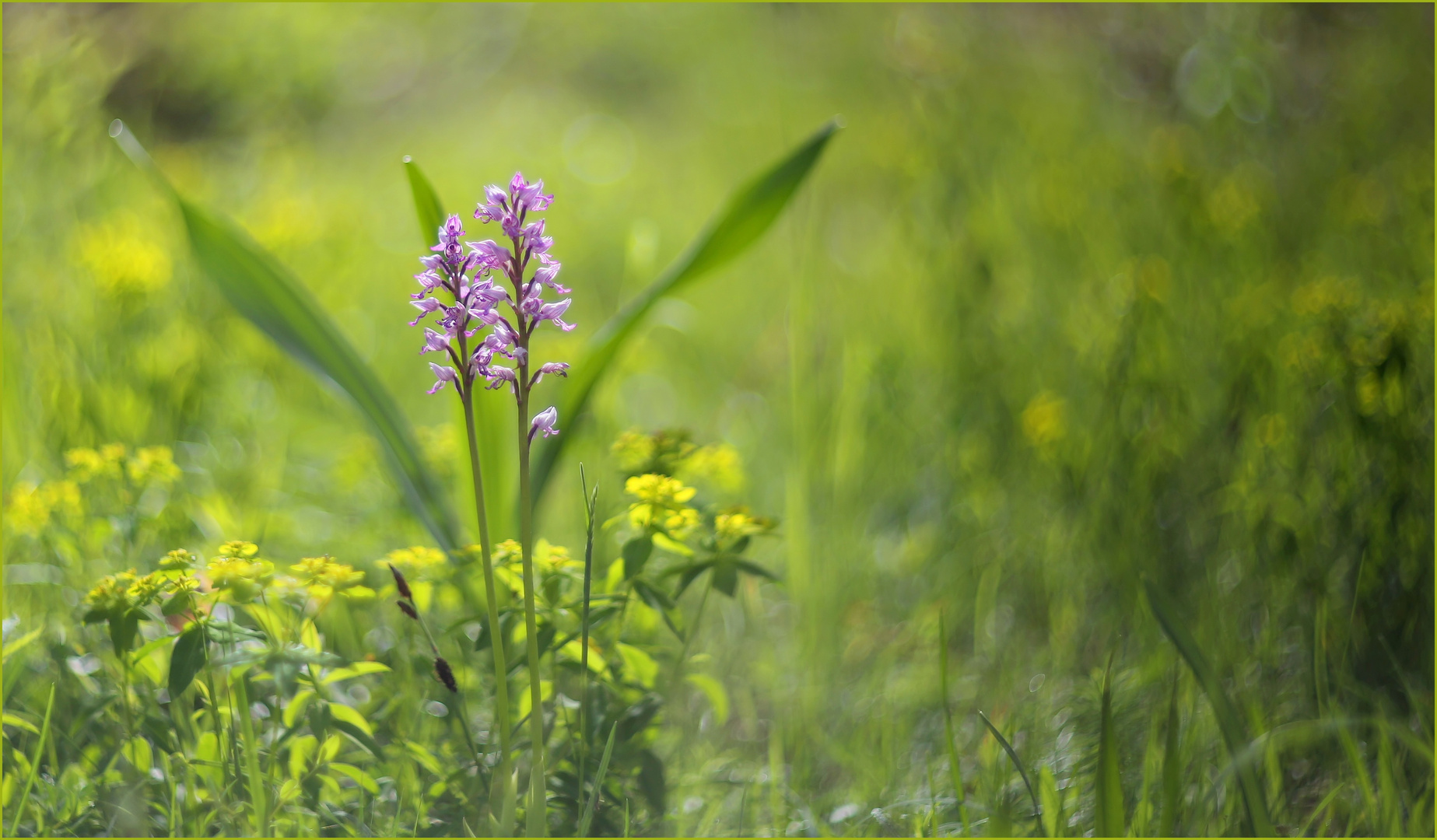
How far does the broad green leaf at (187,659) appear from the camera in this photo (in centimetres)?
90

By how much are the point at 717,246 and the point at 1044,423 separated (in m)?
0.79

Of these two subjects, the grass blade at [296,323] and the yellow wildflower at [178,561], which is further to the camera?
the grass blade at [296,323]

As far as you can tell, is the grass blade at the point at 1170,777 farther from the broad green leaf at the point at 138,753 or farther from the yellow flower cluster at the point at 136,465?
the yellow flower cluster at the point at 136,465

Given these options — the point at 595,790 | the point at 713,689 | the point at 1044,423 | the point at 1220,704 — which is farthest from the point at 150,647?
the point at 1044,423

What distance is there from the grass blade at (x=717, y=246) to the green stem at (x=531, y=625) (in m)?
0.50

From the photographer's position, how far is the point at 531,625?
→ 2.78 feet

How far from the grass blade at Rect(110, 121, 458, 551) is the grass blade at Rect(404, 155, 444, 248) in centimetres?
23

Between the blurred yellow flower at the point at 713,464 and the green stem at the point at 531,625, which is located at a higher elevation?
the blurred yellow flower at the point at 713,464

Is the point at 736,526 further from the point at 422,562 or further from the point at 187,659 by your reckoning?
the point at 187,659

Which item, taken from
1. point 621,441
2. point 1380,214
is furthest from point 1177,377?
point 621,441

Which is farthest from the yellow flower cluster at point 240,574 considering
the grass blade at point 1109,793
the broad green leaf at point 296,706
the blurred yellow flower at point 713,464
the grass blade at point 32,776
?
the grass blade at point 1109,793

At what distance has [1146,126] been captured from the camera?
3.75 metres

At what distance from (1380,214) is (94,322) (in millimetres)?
3419

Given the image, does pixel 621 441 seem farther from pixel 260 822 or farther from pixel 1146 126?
pixel 1146 126
